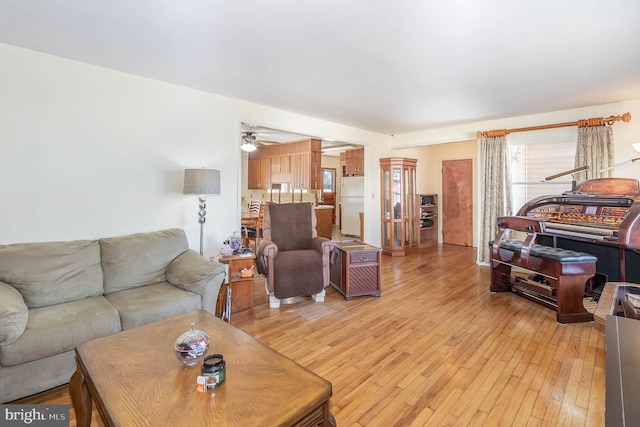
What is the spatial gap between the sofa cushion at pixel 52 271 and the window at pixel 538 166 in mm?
5381

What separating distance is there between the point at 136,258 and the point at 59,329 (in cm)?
86

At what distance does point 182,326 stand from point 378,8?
2308mm

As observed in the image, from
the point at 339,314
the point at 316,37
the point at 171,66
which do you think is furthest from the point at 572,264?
the point at 171,66

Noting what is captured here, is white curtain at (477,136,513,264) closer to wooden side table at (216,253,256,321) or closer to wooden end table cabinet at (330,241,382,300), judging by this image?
wooden end table cabinet at (330,241,382,300)

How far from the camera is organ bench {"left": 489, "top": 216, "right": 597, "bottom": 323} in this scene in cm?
282

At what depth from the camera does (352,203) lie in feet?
25.1

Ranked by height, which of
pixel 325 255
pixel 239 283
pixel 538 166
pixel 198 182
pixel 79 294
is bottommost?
pixel 239 283

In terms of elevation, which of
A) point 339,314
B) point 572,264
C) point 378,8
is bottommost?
point 339,314

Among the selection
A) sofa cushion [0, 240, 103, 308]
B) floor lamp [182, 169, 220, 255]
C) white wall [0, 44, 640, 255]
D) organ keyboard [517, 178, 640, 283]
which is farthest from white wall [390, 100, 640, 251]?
sofa cushion [0, 240, 103, 308]

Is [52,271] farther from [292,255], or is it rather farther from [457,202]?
[457,202]

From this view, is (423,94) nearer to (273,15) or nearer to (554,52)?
(554,52)

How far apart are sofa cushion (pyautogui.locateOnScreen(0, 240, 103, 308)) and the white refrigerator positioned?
5.71 metres

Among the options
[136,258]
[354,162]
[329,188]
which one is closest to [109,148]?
[136,258]

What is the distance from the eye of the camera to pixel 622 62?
2.76m
